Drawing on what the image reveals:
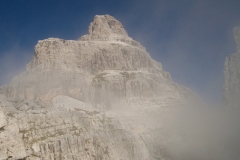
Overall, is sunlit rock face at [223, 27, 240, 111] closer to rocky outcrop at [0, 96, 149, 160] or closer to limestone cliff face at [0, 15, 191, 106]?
limestone cliff face at [0, 15, 191, 106]

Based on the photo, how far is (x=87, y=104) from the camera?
136 meters

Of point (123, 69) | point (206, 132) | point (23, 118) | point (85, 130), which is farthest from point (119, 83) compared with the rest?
point (23, 118)

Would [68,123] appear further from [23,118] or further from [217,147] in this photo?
[217,147]

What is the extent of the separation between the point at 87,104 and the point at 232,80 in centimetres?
Result: 7197

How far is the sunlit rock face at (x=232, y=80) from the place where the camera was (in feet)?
386

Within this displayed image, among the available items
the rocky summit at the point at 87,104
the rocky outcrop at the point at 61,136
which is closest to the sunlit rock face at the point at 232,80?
the rocky summit at the point at 87,104

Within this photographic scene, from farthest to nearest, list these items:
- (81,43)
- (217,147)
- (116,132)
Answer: (81,43)
(217,147)
(116,132)

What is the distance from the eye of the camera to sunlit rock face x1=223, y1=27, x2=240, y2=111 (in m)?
118

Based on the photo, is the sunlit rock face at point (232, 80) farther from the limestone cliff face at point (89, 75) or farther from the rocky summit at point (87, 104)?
the limestone cliff face at point (89, 75)

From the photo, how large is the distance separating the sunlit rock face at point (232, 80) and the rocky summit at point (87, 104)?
3340 centimetres

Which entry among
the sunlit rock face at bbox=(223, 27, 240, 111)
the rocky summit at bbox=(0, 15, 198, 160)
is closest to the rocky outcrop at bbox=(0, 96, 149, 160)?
the rocky summit at bbox=(0, 15, 198, 160)

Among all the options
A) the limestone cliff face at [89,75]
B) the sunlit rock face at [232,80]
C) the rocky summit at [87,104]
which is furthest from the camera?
the limestone cliff face at [89,75]

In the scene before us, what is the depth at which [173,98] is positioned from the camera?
158 metres

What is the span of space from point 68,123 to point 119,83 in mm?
78645
